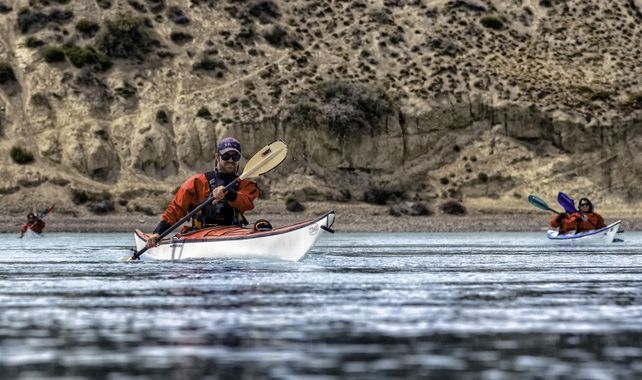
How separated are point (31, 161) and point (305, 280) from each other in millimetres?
48265

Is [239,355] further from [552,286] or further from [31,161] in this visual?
[31,161]

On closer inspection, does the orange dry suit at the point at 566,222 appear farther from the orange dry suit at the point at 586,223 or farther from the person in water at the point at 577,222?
the orange dry suit at the point at 586,223

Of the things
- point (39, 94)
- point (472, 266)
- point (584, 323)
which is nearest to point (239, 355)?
point (584, 323)

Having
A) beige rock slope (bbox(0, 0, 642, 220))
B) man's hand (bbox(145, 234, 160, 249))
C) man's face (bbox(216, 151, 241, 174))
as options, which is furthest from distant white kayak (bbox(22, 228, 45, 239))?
man's face (bbox(216, 151, 241, 174))

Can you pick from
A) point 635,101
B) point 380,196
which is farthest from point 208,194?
point 635,101

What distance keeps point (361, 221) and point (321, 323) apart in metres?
49.6

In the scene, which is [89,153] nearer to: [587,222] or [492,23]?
[492,23]

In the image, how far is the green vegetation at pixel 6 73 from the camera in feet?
232

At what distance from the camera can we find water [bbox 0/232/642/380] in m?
11.1

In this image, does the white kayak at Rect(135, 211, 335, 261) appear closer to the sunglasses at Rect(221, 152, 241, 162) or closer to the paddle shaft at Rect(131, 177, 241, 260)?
the paddle shaft at Rect(131, 177, 241, 260)

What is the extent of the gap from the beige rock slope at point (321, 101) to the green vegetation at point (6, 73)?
0.28ft

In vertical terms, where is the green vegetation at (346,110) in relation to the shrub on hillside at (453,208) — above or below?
above

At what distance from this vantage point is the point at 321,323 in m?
14.3

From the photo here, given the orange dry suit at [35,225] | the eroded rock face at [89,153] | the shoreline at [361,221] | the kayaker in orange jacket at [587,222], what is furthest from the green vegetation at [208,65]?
the kayaker in orange jacket at [587,222]
